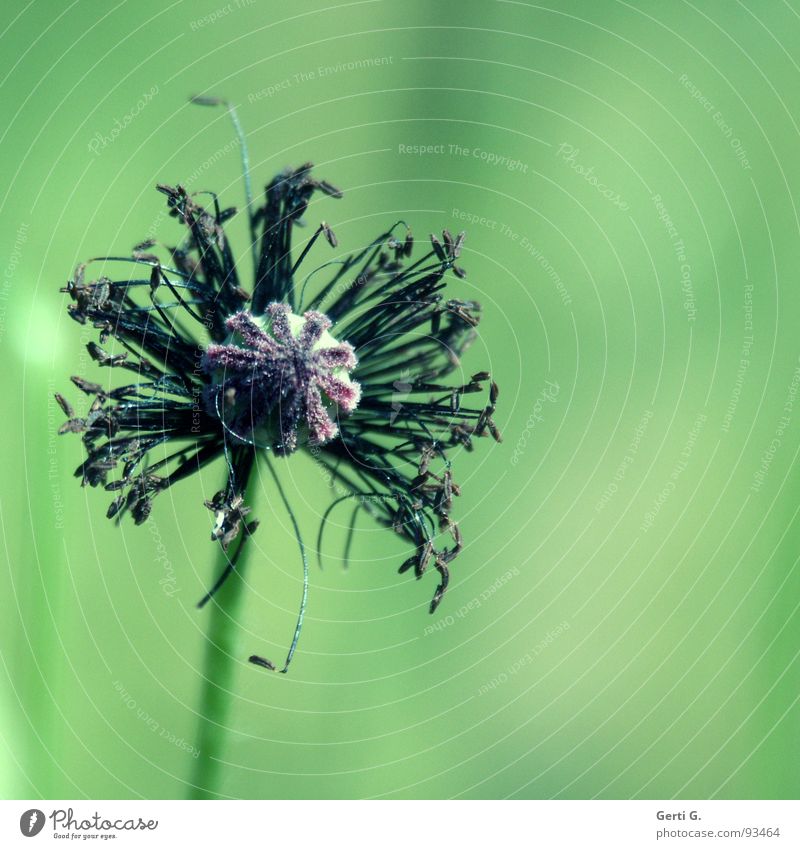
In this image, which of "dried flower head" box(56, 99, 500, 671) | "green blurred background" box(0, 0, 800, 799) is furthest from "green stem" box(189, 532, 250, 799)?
"green blurred background" box(0, 0, 800, 799)

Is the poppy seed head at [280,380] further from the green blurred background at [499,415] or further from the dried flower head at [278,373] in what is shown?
the green blurred background at [499,415]

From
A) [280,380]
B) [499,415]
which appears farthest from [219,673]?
[499,415]
